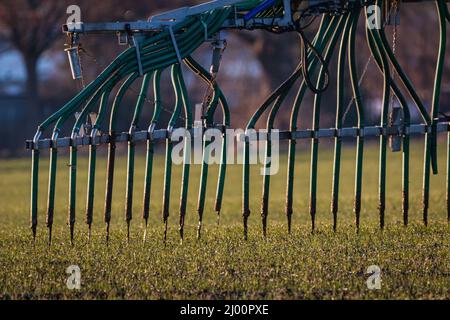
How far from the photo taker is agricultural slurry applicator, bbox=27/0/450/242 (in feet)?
37.2

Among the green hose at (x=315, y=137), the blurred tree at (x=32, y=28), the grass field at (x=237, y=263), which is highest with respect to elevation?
the blurred tree at (x=32, y=28)

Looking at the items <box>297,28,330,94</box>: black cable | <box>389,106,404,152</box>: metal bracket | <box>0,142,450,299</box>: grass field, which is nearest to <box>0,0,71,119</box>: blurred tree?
<box>0,142,450,299</box>: grass field

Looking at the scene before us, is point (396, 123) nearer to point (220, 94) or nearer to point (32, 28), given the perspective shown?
point (220, 94)

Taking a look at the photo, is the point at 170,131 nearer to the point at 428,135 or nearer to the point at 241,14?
the point at 241,14

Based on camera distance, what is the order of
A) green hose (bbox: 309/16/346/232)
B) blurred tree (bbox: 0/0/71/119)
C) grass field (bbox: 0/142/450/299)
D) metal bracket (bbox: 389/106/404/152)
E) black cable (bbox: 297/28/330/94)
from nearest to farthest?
grass field (bbox: 0/142/450/299)
black cable (bbox: 297/28/330/94)
green hose (bbox: 309/16/346/232)
metal bracket (bbox: 389/106/404/152)
blurred tree (bbox: 0/0/71/119)

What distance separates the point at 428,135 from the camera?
41.0 ft

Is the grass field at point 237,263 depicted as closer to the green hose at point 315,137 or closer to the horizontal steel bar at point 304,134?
the green hose at point 315,137

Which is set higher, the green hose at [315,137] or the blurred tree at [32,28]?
the blurred tree at [32,28]

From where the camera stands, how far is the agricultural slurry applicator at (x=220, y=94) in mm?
11328

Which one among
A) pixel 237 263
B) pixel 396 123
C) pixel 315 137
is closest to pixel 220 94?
pixel 315 137

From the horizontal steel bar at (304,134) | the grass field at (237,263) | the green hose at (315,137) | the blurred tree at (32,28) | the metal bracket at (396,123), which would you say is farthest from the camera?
the blurred tree at (32,28)

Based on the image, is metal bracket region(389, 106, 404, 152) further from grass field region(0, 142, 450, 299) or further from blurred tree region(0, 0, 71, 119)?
blurred tree region(0, 0, 71, 119)

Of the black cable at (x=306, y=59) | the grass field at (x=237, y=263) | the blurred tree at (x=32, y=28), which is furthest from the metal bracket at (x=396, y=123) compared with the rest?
the blurred tree at (x=32, y=28)

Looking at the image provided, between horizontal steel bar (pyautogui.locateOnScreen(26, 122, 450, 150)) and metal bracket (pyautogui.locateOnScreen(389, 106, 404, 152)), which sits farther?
metal bracket (pyautogui.locateOnScreen(389, 106, 404, 152))
